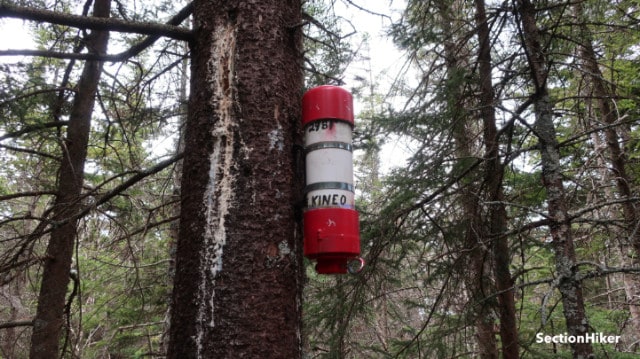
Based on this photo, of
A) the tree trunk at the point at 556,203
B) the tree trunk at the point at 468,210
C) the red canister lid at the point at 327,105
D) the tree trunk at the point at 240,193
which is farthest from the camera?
the tree trunk at the point at 468,210

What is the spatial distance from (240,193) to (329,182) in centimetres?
→ 32

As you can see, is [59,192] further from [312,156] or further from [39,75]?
[312,156]

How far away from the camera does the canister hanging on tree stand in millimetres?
1545

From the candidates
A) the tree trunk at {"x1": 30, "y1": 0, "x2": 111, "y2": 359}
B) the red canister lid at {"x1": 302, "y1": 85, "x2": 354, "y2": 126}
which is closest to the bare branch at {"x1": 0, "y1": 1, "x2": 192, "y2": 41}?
the red canister lid at {"x1": 302, "y1": 85, "x2": 354, "y2": 126}

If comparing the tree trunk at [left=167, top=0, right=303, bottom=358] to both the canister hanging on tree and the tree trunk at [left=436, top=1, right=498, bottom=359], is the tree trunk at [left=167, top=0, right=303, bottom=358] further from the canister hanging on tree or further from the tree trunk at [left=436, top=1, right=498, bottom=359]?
the tree trunk at [left=436, top=1, right=498, bottom=359]

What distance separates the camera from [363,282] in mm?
3287

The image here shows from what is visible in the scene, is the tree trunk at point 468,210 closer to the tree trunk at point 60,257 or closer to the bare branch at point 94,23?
the bare branch at point 94,23

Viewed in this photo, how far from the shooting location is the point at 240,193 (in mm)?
1449

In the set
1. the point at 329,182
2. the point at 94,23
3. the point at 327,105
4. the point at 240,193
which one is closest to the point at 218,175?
the point at 240,193

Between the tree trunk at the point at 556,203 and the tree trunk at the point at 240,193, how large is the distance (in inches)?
53.4

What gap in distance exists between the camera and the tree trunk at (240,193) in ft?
4.38

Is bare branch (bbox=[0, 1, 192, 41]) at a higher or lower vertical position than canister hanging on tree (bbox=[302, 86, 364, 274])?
higher

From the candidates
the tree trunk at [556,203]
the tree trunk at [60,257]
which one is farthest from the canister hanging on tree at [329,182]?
the tree trunk at [60,257]

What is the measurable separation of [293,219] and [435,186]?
3166mm
